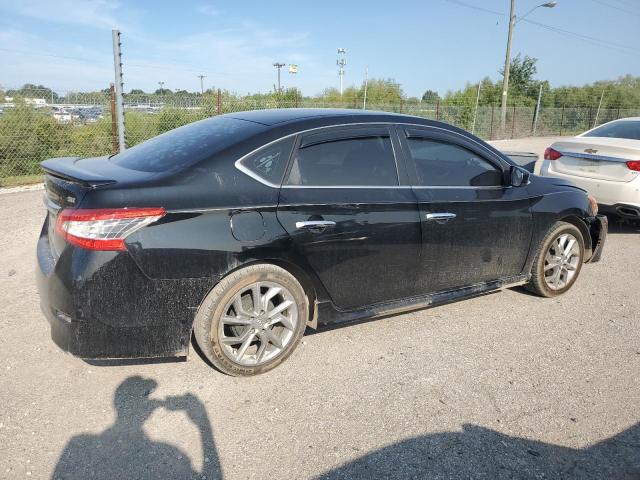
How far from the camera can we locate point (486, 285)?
13.5 feet

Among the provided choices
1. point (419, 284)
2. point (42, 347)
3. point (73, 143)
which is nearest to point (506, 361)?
point (419, 284)

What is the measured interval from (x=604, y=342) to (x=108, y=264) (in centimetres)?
352

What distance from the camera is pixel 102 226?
265 centimetres

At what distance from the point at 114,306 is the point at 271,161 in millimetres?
1242

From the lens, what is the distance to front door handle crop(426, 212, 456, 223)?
361cm

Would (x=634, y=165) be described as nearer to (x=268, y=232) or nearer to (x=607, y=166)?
(x=607, y=166)

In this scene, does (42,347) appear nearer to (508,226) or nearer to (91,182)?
(91,182)

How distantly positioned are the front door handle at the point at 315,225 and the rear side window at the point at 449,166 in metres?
0.87

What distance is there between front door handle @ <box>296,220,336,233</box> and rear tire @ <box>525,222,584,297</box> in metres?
2.22

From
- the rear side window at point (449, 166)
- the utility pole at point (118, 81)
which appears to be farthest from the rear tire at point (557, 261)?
the utility pole at point (118, 81)

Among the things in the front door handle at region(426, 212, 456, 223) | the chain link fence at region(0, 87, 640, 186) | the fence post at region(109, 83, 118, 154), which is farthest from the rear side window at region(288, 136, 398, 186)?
the chain link fence at region(0, 87, 640, 186)

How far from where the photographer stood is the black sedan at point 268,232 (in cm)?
271

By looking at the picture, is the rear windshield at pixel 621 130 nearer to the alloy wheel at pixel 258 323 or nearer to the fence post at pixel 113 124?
the alloy wheel at pixel 258 323

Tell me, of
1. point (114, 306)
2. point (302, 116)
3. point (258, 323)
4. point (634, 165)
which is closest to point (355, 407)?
point (258, 323)
